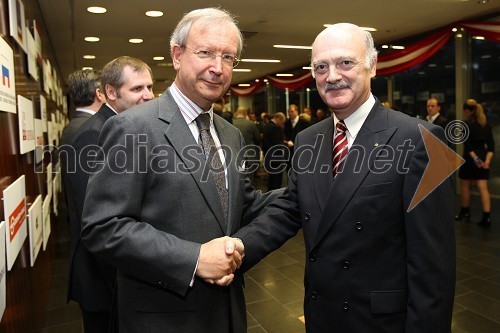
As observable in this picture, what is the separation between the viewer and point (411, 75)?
9047 mm

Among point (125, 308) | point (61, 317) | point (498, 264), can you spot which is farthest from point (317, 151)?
point (498, 264)

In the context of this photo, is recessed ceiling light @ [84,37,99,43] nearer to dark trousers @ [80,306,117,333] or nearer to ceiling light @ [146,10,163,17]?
ceiling light @ [146,10,163,17]

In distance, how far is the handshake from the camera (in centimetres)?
132

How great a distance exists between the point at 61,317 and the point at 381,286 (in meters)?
2.90

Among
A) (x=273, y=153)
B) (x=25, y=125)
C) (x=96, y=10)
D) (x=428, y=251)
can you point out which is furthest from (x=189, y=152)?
(x=273, y=153)

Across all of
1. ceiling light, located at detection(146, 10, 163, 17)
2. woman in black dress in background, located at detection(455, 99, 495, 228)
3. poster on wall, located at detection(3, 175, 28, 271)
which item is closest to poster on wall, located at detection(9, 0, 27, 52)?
poster on wall, located at detection(3, 175, 28, 271)

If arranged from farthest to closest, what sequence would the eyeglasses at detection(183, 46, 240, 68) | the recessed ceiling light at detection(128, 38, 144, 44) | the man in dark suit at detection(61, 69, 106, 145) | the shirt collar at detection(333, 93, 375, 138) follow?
the recessed ceiling light at detection(128, 38, 144, 44)
the man in dark suit at detection(61, 69, 106, 145)
the shirt collar at detection(333, 93, 375, 138)
the eyeglasses at detection(183, 46, 240, 68)

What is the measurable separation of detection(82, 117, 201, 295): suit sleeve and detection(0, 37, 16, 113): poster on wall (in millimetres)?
692

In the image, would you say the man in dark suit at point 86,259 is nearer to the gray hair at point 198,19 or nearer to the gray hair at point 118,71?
the gray hair at point 118,71

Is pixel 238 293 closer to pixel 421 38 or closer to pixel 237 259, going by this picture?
pixel 237 259

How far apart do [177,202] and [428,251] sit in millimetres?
832

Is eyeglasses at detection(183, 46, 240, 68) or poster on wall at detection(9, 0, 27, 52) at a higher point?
poster on wall at detection(9, 0, 27, 52)

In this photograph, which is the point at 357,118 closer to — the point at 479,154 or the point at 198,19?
the point at 198,19

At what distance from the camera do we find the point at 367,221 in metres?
1.43
